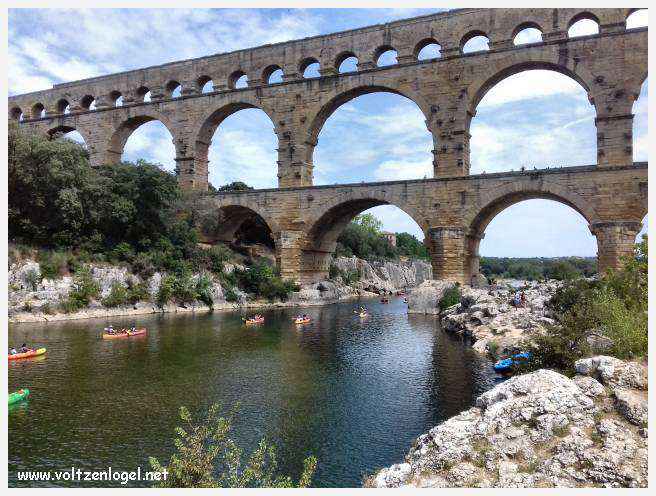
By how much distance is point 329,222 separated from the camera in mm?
31500

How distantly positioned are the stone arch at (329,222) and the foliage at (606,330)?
14.1 m

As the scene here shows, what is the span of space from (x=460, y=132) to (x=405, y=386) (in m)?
18.3

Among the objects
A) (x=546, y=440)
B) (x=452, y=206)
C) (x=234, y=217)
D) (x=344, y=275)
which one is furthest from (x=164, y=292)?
(x=344, y=275)

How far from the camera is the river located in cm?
841

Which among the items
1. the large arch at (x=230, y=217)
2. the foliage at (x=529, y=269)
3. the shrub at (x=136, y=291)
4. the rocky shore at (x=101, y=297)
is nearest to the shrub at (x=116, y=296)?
the rocky shore at (x=101, y=297)

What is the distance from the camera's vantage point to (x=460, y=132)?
27328mm

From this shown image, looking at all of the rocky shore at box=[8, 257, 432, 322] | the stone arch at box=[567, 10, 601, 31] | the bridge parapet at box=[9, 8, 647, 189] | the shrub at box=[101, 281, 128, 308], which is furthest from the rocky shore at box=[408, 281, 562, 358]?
the shrub at box=[101, 281, 128, 308]

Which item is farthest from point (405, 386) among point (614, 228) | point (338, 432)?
point (614, 228)

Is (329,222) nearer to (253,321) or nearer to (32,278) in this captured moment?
(253,321)

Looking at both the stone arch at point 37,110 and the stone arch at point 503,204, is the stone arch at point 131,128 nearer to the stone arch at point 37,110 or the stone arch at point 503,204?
the stone arch at point 37,110

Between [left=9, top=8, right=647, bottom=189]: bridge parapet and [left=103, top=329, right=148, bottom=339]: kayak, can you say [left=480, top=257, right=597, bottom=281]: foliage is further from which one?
[left=103, top=329, right=148, bottom=339]: kayak

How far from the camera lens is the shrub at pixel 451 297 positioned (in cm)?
2611

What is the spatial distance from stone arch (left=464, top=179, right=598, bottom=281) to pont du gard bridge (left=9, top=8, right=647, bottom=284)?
67mm

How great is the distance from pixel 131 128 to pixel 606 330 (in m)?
35.8
